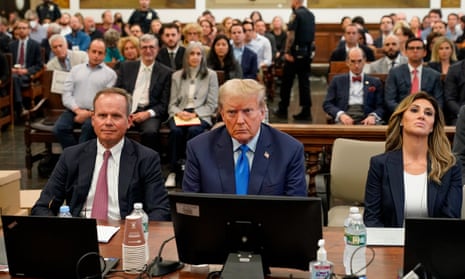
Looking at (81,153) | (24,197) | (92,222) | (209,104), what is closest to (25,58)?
(209,104)

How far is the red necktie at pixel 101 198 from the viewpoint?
349cm

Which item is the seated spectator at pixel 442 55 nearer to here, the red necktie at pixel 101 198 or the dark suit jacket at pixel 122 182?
the dark suit jacket at pixel 122 182

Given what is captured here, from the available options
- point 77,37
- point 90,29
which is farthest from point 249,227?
point 90,29

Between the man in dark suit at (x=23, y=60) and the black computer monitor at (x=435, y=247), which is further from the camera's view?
the man in dark suit at (x=23, y=60)

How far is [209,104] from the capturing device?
7031mm

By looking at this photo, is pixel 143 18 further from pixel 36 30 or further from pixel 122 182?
pixel 122 182

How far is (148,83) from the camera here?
711 centimetres

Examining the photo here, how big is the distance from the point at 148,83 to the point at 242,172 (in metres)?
3.98

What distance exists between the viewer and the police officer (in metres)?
10.3

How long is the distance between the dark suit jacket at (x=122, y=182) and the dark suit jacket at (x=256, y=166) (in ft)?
0.81

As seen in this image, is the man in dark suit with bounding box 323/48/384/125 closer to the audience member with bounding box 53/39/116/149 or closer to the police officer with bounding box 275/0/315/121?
the audience member with bounding box 53/39/116/149

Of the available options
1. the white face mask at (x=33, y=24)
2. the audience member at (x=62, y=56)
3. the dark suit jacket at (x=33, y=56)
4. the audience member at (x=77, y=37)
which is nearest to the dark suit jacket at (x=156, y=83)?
the audience member at (x=62, y=56)

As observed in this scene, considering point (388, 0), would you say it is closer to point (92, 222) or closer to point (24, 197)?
point (24, 197)

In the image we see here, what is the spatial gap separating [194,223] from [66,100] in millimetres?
4756
